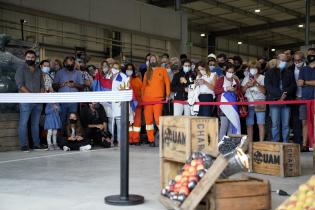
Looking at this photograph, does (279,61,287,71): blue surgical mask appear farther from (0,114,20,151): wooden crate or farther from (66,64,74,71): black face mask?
(0,114,20,151): wooden crate

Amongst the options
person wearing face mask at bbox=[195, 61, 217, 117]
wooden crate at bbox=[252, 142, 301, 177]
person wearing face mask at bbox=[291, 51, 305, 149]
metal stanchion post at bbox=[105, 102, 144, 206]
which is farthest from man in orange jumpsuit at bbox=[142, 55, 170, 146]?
metal stanchion post at bbox=[105, 102, 144, 206]

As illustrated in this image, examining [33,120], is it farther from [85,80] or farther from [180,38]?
[180,38]

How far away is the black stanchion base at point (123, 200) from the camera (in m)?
4.48

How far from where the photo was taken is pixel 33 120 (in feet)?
31.4

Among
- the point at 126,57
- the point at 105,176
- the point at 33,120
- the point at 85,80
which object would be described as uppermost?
the point at 126,57

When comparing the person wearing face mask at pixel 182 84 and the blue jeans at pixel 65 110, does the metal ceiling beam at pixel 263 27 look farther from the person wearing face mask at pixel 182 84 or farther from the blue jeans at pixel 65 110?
the blue jeans at pixel 65 110

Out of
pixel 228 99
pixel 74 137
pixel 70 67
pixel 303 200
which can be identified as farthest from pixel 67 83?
pixel 303 200

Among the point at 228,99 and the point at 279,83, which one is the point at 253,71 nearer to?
the point at 279,83

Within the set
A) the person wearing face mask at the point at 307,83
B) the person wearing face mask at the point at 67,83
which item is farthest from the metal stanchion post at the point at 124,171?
the person wearing face mask at the point at 67,83

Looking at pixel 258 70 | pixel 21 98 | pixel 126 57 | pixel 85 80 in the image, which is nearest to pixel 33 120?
pixel 85 80

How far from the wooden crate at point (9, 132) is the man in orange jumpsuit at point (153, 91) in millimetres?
2631

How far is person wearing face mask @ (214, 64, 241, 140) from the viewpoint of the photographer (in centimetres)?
870

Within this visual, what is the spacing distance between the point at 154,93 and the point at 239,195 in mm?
6141

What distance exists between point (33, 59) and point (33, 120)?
3.92ft
